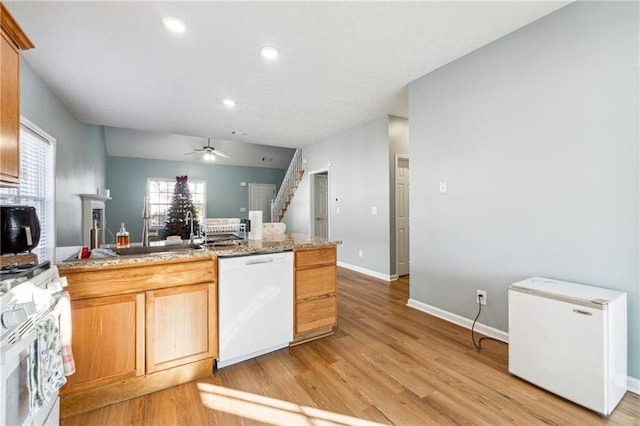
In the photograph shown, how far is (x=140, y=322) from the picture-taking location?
1730 mm

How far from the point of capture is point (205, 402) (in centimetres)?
173

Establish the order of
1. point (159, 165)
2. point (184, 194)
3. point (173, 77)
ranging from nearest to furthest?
point (173, 77)
point (184, 194)
point (159, 165)

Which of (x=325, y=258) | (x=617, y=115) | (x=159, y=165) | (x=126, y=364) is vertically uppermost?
(x=159, y=165)

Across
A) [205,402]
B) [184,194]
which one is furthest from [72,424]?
[184,194]

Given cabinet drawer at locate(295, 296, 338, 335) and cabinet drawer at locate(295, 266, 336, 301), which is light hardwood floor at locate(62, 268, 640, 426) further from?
cabinet drawer at locate(295, 266, 336, 301)

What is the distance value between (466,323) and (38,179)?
4699 millimetres

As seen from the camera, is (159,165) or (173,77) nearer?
(173,77)

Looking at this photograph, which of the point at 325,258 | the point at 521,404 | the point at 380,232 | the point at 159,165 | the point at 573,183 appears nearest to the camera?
the point at 521,404

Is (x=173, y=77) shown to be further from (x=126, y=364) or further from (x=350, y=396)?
(x=350, y=396)

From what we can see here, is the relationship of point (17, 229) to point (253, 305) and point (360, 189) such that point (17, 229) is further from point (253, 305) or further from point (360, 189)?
point (360, 189)

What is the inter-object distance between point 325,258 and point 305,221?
13.6ft

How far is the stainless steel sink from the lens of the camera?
213 centimetres

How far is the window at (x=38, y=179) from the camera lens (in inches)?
102

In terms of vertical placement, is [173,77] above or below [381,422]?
above
